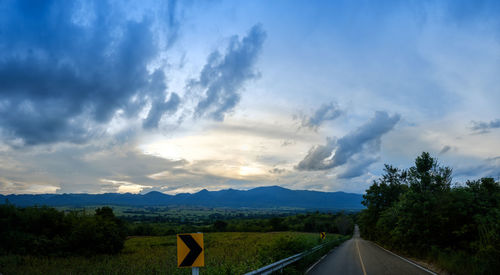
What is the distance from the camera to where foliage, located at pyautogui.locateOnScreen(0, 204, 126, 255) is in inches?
1056

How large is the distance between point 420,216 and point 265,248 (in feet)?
41.1

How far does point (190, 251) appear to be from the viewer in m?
5.75

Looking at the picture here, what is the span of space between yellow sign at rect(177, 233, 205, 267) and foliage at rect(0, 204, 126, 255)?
28.4m

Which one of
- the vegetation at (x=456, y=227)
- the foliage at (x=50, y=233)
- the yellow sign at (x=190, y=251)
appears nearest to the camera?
the yellow sign at (x=190, y=251)

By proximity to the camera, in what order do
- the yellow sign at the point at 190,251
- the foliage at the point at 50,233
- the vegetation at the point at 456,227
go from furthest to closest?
the foliage at the point at 50,233 → the vegetation at the point at 456,227 → the yellow sign at the point at 190,251

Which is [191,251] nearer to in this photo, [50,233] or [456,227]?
[456,227]

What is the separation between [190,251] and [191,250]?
3 cm

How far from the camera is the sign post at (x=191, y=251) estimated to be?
5703 mm

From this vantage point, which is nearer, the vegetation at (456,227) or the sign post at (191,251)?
the sign post at (191,251)

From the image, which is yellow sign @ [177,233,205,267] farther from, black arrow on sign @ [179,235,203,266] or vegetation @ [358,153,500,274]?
vegetation @ [358,153,500,274]

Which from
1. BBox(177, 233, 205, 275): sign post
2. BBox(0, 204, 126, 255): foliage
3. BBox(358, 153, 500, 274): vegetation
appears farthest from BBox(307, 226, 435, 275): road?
BBox(0, 204, 126, 255): foliage

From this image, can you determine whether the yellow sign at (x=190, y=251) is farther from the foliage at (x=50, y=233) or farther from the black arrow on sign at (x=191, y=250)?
the foliage at (x=50, y=233)

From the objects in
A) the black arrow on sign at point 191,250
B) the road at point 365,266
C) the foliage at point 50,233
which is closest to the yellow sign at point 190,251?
the black arrow on sign at point 191,250

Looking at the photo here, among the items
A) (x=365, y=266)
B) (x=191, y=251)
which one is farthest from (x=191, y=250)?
(x=365, y=266)
